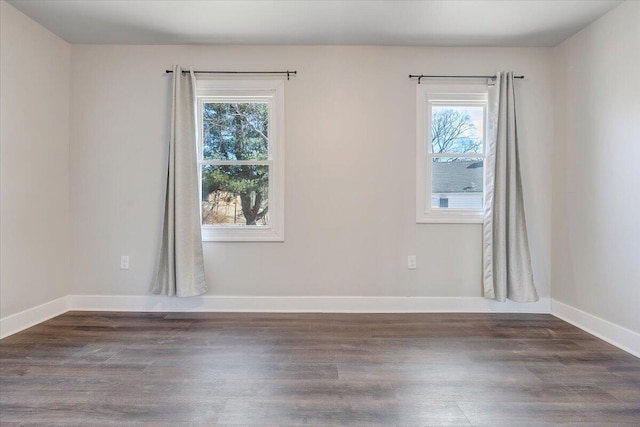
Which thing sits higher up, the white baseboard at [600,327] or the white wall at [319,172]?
the white wall at [319,172]

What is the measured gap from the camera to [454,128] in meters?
3.29

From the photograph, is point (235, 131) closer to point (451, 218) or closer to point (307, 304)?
point (307, 304)

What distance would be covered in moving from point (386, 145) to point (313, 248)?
4.00 feet

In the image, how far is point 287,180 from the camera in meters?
3.22

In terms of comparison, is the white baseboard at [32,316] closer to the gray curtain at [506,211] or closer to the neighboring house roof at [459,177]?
the neighboring house roof at [459,177]

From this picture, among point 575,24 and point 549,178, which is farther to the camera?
point 549,178

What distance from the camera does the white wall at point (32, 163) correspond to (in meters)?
2.62

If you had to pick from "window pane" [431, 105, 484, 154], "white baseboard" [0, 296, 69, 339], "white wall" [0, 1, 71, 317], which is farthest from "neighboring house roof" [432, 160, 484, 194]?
"white baseboard" [0, 296, 69, 339]

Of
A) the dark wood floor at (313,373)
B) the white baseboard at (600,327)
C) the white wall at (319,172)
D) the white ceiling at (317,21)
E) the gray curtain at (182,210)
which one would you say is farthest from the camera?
the white wall at (319,172)

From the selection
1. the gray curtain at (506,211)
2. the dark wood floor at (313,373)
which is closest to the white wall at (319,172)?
the gray curtain at (506,211)

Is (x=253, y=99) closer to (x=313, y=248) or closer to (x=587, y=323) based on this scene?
(x=313, y=248)

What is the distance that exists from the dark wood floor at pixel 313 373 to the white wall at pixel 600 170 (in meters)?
0.44

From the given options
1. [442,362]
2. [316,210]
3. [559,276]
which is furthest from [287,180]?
[559,276]

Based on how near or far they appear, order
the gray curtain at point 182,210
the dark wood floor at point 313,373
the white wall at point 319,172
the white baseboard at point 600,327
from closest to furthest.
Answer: the dark wood floor at point 313,373 < the white baseboard at point 600,327 < the gray curtain at point 182,210 < the white wall at point 319,172
